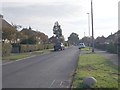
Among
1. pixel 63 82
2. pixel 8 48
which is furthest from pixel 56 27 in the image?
pixel 63 82

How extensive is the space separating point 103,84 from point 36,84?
9.63 ft

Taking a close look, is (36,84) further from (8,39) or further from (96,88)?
(8,39)

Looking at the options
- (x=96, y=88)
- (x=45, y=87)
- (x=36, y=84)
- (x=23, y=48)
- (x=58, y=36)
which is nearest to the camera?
(x=96, y=88)

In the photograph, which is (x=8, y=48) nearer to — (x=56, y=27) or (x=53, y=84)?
(x=53, y=84)

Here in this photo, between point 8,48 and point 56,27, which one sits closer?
point 8,48

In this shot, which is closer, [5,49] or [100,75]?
[100,75]

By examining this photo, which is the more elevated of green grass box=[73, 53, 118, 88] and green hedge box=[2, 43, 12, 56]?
green hedge box=[2, 43, 12, 56]

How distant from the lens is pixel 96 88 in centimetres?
1258

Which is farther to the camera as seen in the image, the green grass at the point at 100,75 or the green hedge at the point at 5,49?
the green hedge at the point at 5,49

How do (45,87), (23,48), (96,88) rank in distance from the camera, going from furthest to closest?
(23,48), (45,87), (96,88)

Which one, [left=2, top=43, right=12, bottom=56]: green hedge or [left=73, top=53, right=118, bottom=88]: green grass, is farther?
[left=2, top=43, right=12, bottom=56]: green hedge

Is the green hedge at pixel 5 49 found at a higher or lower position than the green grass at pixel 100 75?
higher

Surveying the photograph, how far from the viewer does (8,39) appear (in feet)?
212

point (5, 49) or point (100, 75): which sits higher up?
point (5, 49)
